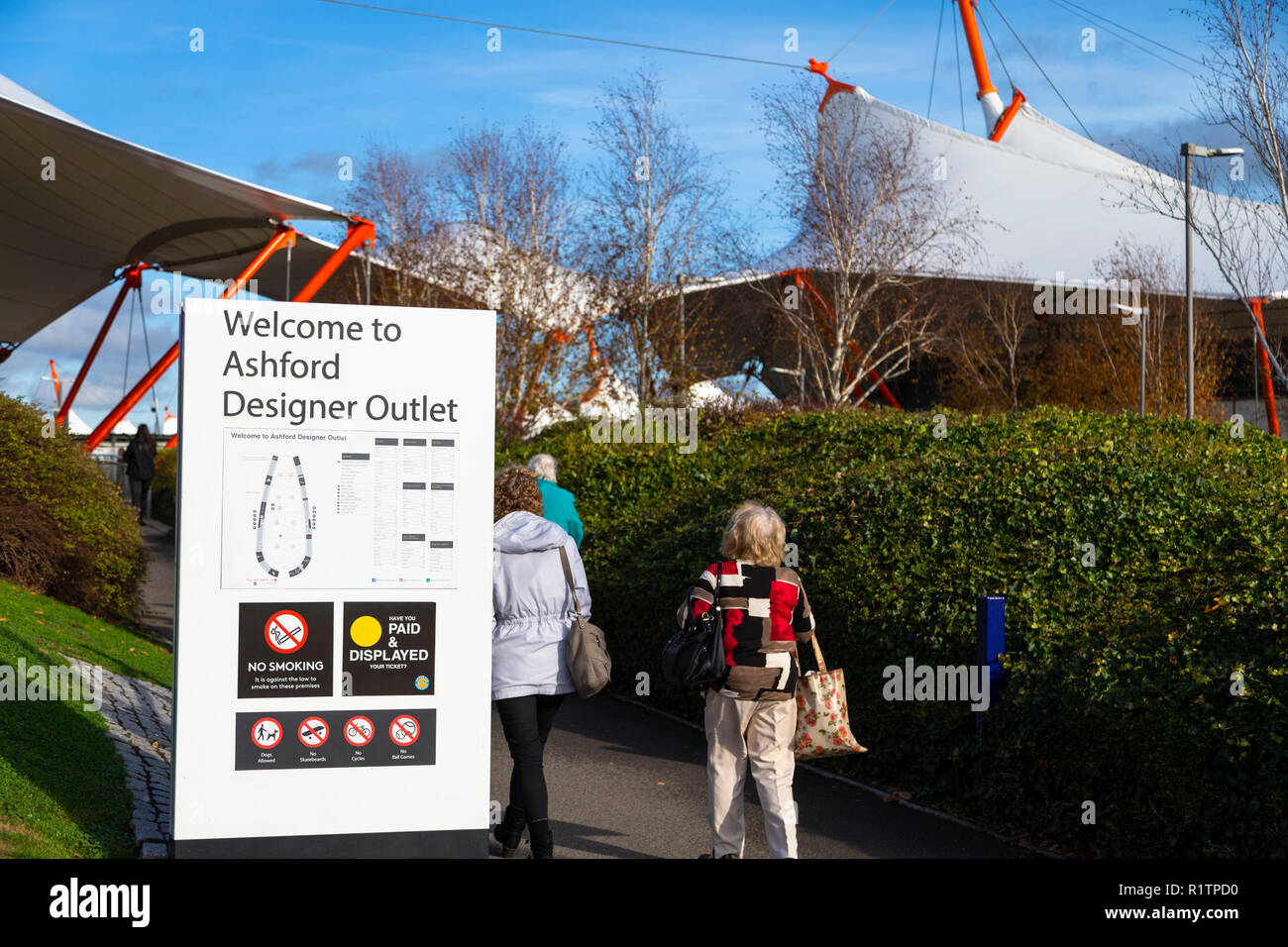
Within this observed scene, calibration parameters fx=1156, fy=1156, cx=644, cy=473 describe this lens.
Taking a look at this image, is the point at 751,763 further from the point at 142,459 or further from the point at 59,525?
the point at 142,459

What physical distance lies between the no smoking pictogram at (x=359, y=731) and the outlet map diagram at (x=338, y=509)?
1.76 ft

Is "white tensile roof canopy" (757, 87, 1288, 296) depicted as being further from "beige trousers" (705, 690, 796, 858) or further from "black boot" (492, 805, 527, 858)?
"black boot" (492, 805, 527, 858)

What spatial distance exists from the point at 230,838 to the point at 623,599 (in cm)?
603

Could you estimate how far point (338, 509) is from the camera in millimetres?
4578

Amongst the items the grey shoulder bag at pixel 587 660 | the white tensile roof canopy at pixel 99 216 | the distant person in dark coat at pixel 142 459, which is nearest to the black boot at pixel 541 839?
the grey shoulder bag at pixel 587 660

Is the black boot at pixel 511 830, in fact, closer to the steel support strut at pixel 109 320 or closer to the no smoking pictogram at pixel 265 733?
the no smoking pictogram at pixel 265 733

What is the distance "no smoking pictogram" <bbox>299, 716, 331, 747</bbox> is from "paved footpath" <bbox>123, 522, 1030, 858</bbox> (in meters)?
1.23

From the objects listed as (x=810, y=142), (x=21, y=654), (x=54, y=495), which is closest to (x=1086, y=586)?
(x=21, y=654)

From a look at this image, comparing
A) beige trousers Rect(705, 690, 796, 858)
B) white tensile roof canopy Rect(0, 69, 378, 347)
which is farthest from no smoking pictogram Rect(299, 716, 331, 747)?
white tensile roof canopy Rect(0, 69, 378, 347)

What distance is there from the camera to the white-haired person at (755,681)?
17.3 ft

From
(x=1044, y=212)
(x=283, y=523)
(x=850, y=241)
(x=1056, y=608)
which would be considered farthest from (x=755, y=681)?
(x=1044, y=212)

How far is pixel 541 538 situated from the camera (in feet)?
18.5

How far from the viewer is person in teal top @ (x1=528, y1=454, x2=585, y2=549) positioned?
8.07 m

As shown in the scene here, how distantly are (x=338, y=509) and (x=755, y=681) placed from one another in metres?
2.01
